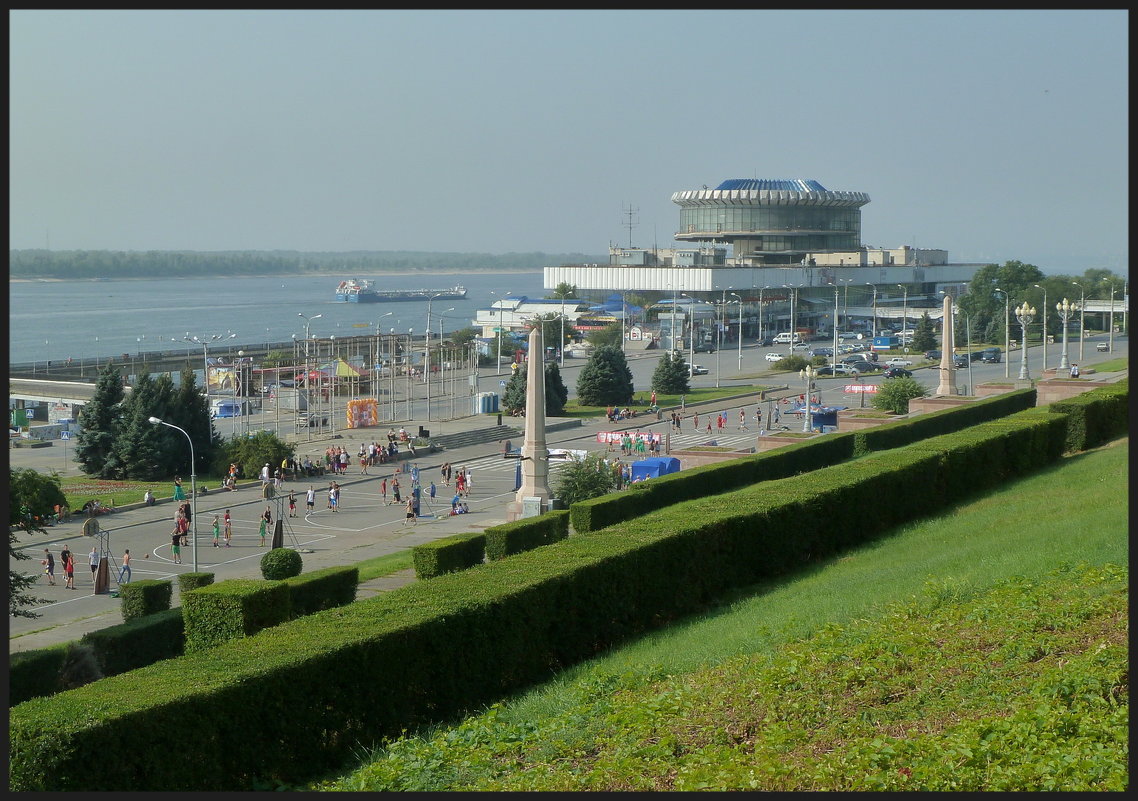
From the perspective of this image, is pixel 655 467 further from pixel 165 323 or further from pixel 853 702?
pixel 165 323

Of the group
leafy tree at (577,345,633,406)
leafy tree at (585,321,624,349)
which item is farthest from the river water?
leafy tree at (577,345,633,406)

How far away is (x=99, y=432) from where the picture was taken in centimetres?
3716

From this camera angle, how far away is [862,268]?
345 ft

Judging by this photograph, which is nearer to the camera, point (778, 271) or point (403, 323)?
point (778, 271)

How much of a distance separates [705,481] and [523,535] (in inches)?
159

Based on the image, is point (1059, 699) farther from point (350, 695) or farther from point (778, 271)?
point (778, 271)

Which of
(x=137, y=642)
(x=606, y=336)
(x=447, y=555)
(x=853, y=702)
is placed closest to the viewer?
(x=853, y=702)

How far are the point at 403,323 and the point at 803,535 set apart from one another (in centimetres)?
14402

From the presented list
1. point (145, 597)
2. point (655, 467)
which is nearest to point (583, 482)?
point (655, 467)

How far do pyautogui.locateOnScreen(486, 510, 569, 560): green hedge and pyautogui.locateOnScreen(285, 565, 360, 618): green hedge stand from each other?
178 centimetres

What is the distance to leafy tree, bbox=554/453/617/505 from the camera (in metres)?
24.3

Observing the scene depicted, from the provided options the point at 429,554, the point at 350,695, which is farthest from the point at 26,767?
the point at 429,554

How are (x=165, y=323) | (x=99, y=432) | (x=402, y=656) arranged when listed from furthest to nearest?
1. (x=165, y=323)
2. (x=99, y=432)
3. (x=402, y=656)

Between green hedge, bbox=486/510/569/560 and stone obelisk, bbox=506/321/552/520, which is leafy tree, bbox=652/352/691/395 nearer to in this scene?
stone obelisk, bbox=506/321/552/520
